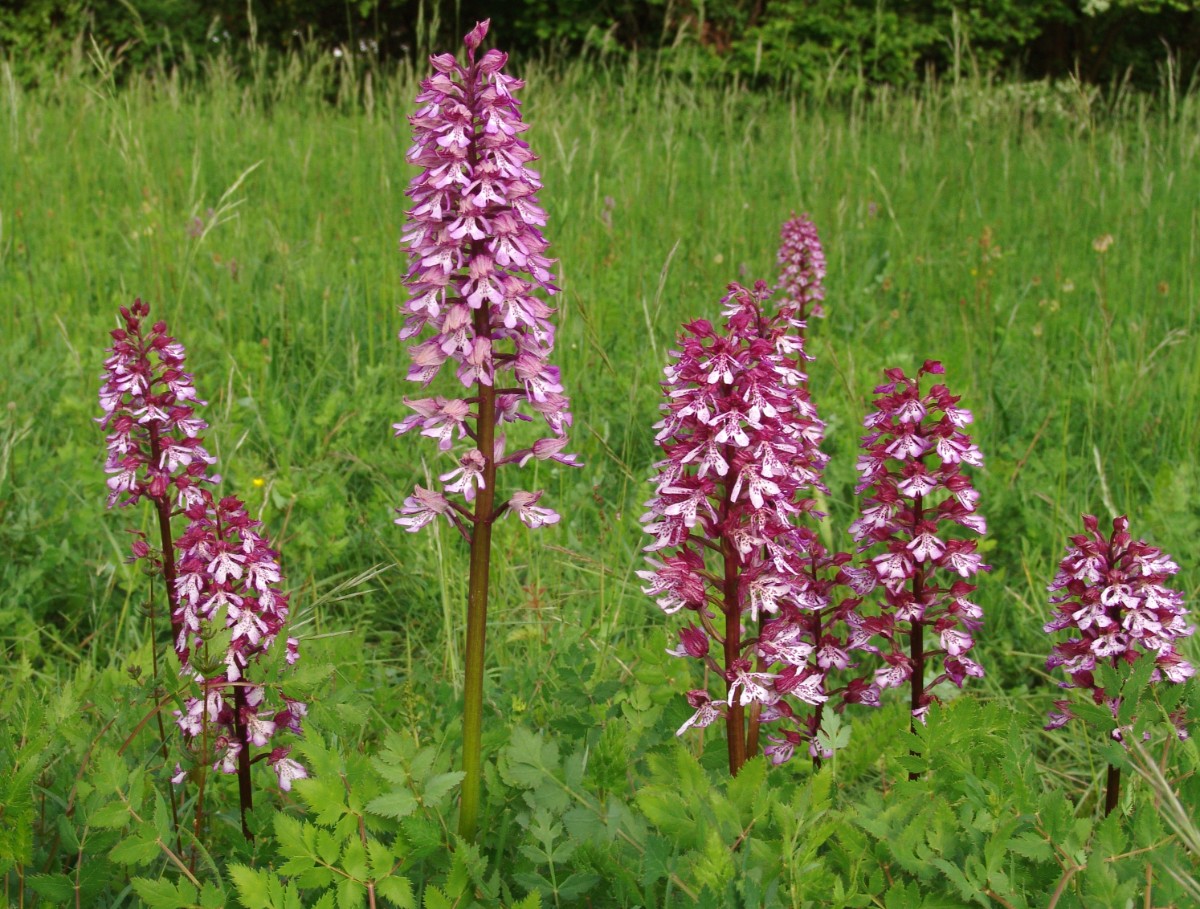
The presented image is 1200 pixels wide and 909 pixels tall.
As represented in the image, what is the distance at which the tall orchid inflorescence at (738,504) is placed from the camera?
166 cm

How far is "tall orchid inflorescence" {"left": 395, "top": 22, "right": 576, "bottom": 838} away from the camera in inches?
61.7

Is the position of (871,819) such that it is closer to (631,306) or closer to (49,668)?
(49,668)

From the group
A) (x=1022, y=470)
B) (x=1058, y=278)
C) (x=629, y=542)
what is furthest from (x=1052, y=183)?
(x=629, y=542)

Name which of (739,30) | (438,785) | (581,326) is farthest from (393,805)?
(739,30)

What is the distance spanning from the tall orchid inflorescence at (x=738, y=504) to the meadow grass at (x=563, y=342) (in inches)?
11.8

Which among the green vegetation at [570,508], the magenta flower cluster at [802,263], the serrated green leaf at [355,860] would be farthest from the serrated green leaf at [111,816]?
the magenta flower cluster at [802,263]

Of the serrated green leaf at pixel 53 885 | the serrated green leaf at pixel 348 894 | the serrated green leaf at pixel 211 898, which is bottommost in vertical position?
the serrated green leaf at pixel 53 885

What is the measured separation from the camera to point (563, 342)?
15.5ft

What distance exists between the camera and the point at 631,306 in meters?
5.27

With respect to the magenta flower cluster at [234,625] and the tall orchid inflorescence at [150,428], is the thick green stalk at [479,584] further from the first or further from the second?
the tall orchid inflorescence at [150,428]

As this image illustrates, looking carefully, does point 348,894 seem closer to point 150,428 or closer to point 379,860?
point 379,860

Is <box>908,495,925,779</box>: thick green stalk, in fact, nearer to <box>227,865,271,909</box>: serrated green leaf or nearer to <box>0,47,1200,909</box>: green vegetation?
<box>0,47,1200,909</box>: green vegetation

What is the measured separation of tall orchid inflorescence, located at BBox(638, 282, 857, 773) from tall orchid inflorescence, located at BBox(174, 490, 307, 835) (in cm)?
70

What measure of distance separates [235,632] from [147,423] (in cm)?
55
